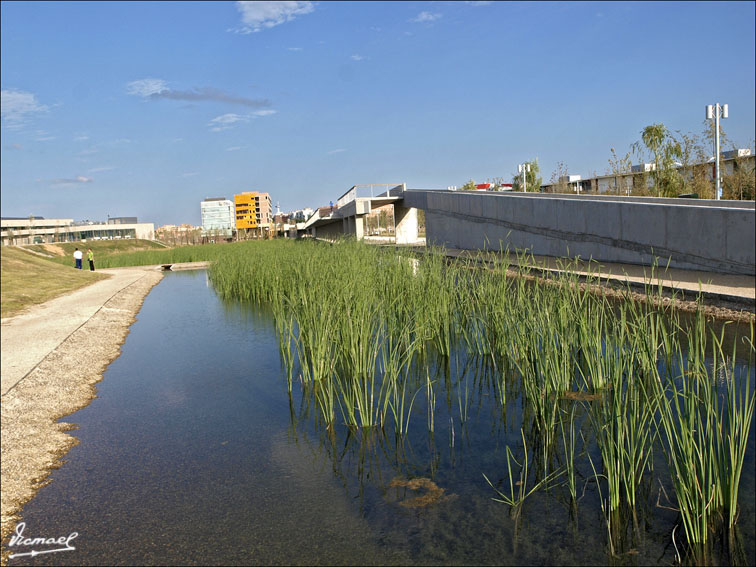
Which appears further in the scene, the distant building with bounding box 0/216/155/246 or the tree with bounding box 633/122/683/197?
the distant building with bounding box 0/216/155/246

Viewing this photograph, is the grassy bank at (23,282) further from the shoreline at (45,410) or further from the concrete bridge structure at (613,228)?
the concrete bridge structure at (613,228)

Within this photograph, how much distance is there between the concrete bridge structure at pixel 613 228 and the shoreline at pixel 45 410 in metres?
3.82

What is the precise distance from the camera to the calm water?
2668 millimetres

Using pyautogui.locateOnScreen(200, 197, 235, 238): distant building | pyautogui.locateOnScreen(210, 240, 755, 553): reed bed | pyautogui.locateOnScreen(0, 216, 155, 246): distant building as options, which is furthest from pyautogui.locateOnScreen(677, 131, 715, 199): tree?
pyautogui.locateOnScreen(200, 197, 235, 238): distant building

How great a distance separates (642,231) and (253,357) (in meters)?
7.66

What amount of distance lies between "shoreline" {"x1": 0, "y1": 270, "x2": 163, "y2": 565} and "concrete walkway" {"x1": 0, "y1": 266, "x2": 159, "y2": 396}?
187mm

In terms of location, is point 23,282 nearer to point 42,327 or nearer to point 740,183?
point 42,327

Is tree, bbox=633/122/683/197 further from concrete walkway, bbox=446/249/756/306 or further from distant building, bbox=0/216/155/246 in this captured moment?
distant building, bbox=0/216/155/246

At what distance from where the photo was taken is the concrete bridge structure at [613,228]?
902 cm

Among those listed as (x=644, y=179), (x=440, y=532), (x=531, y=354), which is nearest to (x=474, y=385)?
(x=531, y=354)

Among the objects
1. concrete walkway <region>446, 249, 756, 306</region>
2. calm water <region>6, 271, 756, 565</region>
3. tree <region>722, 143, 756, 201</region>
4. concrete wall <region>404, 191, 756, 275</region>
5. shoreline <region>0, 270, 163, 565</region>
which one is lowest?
calm water <region>6, 271, 756, 565</region>

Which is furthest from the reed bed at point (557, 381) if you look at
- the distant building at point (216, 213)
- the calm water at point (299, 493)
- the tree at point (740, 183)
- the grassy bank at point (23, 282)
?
the distant building at point (216, 213)

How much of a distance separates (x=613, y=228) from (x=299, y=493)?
1006 cm

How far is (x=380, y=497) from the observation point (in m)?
3.19
